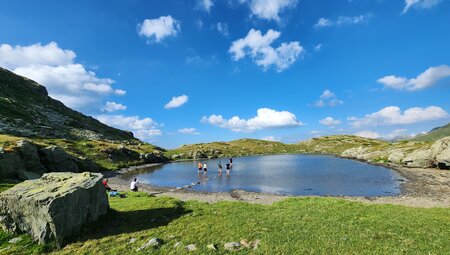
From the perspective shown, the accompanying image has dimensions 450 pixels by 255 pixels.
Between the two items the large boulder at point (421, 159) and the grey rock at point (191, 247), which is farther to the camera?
the large boulder at point (421, 159)

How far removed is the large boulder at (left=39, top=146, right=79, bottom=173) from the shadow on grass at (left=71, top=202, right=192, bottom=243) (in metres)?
55.7

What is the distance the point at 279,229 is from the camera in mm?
24125

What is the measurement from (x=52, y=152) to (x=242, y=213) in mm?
67961

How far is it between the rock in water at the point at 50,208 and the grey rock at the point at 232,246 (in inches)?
543

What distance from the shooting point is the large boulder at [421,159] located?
97375 millimetres

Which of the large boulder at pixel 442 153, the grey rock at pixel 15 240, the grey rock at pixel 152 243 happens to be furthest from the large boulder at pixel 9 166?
the large boulder at pixel 442 153

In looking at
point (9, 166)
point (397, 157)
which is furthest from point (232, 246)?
point (397, 157)

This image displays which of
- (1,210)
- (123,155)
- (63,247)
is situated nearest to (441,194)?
(63,247)

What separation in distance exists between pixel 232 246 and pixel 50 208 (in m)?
14.9

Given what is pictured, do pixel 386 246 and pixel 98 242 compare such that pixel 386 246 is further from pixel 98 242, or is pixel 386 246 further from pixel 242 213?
pixel 98 242

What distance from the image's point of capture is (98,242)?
76.5ft

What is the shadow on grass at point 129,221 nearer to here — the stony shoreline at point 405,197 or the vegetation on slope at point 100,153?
the stony shoreline at point 405,197

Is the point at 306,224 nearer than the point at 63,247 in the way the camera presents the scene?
No

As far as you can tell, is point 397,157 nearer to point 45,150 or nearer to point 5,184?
point 45,150
